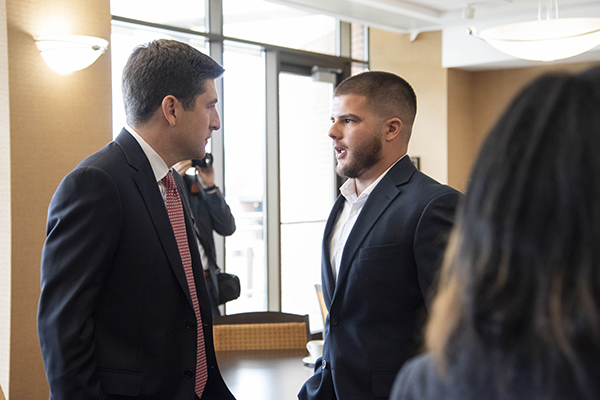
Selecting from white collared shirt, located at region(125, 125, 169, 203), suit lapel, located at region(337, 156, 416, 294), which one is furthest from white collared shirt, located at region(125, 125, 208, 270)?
suit lapel, located at region(337, 156, 416, 294)

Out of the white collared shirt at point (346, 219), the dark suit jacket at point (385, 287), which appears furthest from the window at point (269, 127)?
the dark suit jacket at point (385, 287)

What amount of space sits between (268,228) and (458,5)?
108 inches

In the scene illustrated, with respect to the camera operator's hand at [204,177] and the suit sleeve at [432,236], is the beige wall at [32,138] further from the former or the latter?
the suit sleeve at [432,236]

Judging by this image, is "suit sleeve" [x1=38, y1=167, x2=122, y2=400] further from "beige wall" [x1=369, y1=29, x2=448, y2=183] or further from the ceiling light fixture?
"beige wall" [x1=369, y1=29, x2=448, y2=183]

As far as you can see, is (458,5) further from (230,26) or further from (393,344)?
(393,344)

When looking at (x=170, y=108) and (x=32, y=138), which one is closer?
(x=170, y=108)

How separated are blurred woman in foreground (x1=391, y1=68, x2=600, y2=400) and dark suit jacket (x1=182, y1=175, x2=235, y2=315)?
2.78m

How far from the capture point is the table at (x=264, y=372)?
180cm

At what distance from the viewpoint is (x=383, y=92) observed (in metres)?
1.74

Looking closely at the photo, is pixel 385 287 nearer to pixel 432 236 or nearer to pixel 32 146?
pixel 432 236

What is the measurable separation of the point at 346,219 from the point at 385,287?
1.22 ft

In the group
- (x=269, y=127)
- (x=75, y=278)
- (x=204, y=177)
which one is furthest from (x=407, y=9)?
(x=75, y=278)

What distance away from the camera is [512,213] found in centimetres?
46

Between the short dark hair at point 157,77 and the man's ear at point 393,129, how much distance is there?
0.61 metres
